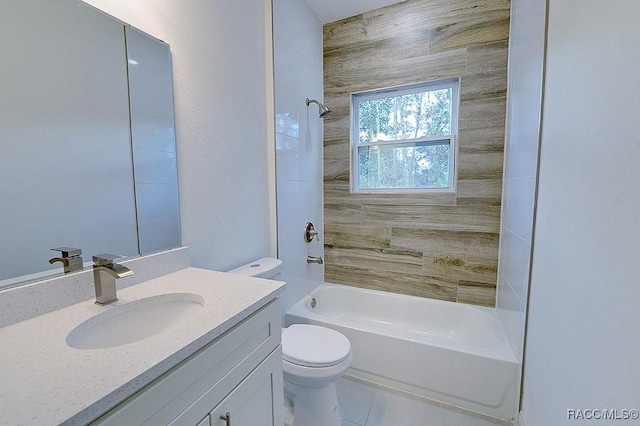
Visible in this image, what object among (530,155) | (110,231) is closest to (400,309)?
(530,155)

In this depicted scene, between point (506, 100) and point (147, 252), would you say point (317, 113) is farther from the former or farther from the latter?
point (147, 252)

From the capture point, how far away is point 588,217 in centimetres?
80

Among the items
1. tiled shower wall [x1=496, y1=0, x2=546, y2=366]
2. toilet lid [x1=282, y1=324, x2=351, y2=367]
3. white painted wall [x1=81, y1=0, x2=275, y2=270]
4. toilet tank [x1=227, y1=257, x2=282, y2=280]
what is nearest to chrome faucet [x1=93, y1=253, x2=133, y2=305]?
white painted wall [x1=81, y1=0, x2=275, y2=270]

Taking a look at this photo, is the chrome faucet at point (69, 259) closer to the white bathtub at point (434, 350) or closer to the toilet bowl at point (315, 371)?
the toilet bowl at point (315, 371)

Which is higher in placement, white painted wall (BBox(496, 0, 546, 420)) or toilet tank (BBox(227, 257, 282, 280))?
white painted wall (BBox(496, 0, 546, 420))

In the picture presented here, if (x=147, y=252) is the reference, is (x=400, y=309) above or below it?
below

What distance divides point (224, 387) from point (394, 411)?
4.16 ft

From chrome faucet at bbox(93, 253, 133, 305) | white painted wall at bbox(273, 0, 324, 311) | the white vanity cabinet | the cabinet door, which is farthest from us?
white painted wall at bbox(273, 0, 324, 311)

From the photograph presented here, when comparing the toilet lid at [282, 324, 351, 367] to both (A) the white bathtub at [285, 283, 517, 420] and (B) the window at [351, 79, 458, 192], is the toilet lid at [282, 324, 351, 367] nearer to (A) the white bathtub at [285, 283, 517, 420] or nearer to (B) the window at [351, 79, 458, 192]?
(A) the white bathtub at [285, 283, 517, 420]

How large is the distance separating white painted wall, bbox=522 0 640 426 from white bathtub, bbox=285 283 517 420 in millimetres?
296

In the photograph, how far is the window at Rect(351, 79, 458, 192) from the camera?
2.17 meters

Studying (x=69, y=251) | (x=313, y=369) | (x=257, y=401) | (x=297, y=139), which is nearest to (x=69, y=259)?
(x=69, y=251)

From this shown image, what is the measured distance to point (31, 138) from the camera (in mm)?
→ 793

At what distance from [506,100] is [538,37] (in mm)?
689
